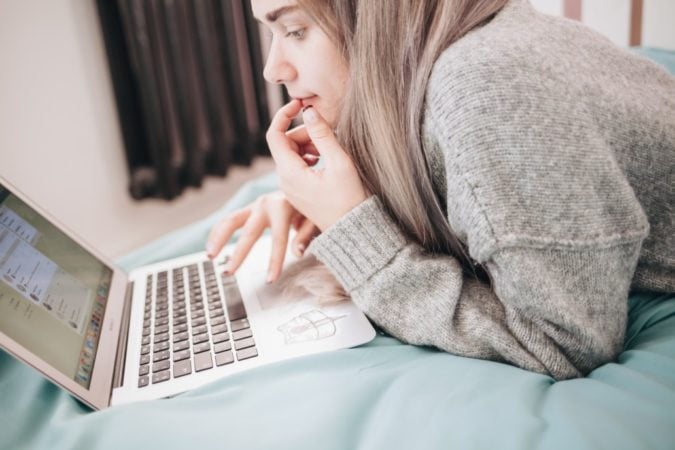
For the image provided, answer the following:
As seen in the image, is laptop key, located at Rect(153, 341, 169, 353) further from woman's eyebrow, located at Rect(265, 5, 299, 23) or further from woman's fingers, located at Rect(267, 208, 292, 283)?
woman's eyebrow, located at Rect(265, 5, 299, 23)

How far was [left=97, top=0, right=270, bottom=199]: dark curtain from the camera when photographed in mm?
1862

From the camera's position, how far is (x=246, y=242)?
0.84 metres

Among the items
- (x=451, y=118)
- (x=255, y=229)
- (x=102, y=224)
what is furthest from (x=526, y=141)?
(x=102, y=224)

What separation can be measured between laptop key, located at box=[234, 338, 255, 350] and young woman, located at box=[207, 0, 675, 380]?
0.13 m

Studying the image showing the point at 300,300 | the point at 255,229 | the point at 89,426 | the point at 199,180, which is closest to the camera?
the point at 89,426

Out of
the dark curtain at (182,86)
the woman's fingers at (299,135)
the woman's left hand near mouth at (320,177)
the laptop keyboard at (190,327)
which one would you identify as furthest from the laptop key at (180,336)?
the dark curtain at (182,86)

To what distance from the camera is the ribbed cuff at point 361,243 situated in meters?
0.65

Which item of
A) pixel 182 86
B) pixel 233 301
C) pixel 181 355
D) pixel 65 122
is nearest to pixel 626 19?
pixel 233 301

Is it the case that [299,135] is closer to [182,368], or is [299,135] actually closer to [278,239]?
[278,239]

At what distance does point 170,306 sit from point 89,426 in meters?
0.26

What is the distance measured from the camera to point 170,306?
786 mm

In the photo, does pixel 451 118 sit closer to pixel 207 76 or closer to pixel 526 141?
pixel 526 141

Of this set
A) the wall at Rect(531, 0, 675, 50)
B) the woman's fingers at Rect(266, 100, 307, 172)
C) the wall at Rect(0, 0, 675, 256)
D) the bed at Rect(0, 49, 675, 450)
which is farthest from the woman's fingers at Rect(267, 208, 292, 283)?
the wall at Rect(0, 0, 675, 256)

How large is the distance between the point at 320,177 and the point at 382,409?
30 centimetres
